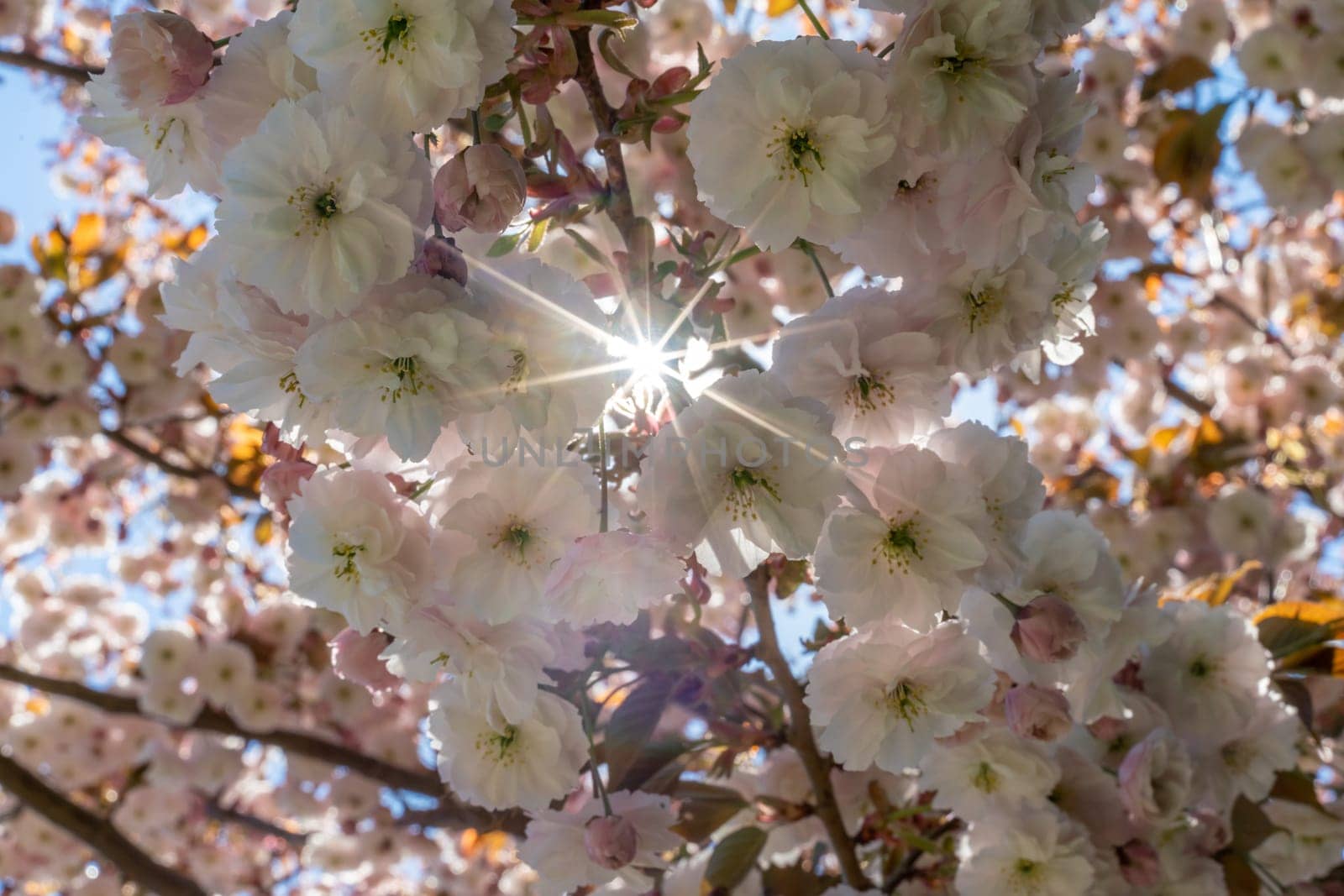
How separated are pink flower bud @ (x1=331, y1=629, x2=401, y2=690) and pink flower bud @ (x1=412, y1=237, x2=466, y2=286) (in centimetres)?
36

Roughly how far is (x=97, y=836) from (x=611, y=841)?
1.83 m

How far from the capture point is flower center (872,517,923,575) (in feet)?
2.55

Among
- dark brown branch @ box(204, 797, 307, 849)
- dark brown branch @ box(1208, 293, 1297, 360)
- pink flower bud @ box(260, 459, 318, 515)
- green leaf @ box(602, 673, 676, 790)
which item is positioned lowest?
green leaf @ box(602, 673, 676, 790)

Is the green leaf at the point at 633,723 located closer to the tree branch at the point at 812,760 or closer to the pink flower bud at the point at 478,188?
the tree branch at the point at 812,760

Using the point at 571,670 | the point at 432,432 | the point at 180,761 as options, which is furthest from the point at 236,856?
the point at 432,432

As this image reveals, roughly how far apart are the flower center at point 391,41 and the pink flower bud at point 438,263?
0.38 feet

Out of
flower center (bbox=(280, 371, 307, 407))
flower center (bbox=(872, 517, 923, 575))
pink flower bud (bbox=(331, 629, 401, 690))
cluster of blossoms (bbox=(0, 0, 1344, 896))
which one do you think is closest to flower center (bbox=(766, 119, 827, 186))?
cluster of blossoms (bbox=(0, 0, 1344, 896))

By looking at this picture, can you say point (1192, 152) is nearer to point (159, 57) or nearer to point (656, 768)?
point (656, 768)

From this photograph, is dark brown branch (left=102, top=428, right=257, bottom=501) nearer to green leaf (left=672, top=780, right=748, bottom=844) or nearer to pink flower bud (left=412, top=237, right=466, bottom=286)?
green leaf (left=672, top=780, right=748, bottom=844)

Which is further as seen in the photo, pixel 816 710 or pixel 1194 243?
pixel 1194 243

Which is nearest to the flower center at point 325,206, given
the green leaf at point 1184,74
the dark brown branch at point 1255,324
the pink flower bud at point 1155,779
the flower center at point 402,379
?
the flower center at point 402,379

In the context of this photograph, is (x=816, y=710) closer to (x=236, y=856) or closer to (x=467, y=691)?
(x=467, y=691)

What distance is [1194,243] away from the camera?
3.86m

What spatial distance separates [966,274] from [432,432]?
1.33 ft
